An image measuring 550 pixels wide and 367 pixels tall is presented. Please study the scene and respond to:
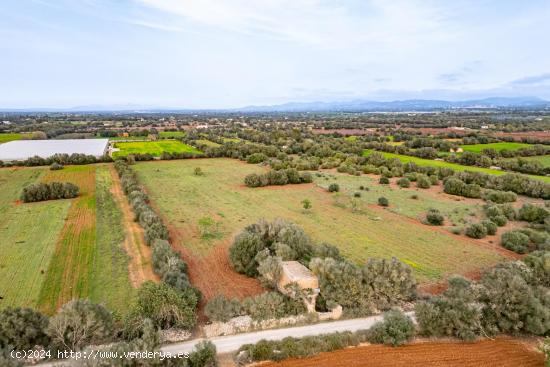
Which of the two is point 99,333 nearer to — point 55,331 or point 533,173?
point 55,331

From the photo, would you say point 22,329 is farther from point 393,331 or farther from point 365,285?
point 365,285

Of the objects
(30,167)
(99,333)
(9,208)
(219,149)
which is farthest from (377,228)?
(30,167)

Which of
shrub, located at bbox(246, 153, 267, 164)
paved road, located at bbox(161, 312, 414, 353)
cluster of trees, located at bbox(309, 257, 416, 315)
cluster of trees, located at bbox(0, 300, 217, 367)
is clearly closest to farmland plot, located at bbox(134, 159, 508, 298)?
cluster of trees, located at bbox(309, 257, 416, 315)

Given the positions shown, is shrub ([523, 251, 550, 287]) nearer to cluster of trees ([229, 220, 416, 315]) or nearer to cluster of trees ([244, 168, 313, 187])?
cluster of trees ([229, 220, 416, 315])

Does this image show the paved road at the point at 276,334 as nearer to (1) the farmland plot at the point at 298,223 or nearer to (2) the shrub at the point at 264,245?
(1) the farmland plot at the point at 298,223

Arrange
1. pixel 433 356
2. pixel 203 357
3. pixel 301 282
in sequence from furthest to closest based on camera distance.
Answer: pixel 301 282
pixel 433 356
pixel 203 357

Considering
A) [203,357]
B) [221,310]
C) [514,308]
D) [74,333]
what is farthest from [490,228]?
[74,333]
